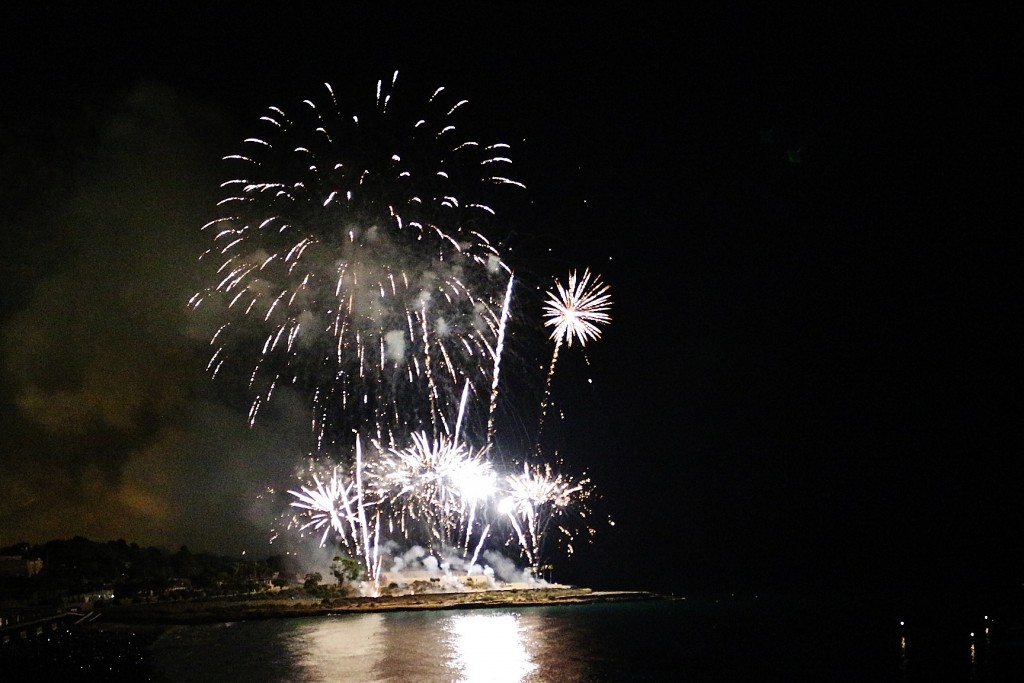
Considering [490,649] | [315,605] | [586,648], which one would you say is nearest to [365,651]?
[490,649]

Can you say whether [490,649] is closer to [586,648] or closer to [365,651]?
[586,648]

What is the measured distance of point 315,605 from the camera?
68.9m

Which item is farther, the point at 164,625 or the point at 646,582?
the point at 646,582

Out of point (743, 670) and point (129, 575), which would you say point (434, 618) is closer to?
point (743, 670)

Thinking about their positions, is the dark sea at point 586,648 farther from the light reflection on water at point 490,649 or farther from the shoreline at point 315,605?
the shoreline at point 315,605

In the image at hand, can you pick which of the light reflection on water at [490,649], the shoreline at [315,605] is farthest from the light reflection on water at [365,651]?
the shoreline at [315,605]

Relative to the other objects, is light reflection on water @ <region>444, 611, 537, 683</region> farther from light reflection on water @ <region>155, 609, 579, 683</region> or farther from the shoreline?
the shoreline

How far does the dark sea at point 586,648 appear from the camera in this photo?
3212 centimetres

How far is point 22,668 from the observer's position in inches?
1126

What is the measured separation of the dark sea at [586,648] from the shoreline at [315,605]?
323 centimetres

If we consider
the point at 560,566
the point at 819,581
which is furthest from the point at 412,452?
the point at 819,581

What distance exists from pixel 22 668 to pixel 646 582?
118m

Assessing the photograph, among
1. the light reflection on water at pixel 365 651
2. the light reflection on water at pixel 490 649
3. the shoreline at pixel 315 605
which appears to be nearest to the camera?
the light reflection on water at pixel 365 651

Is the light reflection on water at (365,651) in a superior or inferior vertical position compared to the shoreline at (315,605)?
inferior
